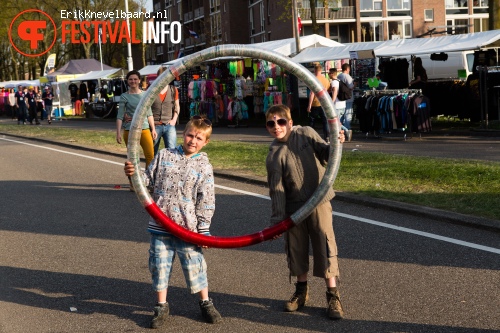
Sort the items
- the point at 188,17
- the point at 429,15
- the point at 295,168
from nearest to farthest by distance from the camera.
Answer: the point at 295,168 < the point at 429,15 < the point at 188,17

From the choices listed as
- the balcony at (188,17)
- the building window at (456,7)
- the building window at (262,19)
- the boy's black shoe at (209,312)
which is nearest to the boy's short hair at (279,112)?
the boy's black shoe at (209,312)

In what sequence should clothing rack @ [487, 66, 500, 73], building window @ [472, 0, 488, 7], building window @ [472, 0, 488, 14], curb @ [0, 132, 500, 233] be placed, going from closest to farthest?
curb @ [0, 132, 500, 233], clothing rack @ [487, 66, 500, 73], building window @ [472, 0, 488, 7], building window @ [472, 0, 488, 14]

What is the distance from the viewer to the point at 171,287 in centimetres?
723

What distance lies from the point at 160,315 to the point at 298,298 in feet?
3.41

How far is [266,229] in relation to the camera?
629 centimetres

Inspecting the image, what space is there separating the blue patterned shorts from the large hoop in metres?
0.18

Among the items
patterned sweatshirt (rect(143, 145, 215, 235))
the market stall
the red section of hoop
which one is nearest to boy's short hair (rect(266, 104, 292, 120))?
patterned sweatshirt (rect(143, 145, 215, 235))

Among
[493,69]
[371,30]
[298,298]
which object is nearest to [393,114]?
[493,69]

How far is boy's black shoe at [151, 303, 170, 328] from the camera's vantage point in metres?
6.07

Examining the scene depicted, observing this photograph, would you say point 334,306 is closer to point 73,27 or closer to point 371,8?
point 371,8

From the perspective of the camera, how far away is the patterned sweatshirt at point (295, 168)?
20.4 ft

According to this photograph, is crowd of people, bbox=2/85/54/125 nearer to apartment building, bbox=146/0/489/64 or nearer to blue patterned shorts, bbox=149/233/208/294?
apartment building, bbox=146/0/489/64

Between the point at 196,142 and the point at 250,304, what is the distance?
1383 mm

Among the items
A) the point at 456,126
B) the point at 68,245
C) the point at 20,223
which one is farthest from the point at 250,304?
the point at 456,126
